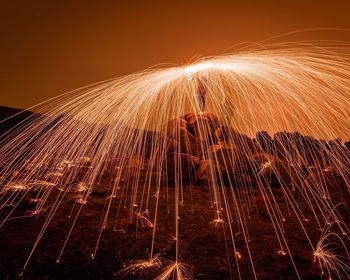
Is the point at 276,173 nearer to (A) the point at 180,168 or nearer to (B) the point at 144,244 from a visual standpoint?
(A) the point at 180,168

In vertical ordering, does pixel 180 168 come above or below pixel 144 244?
above

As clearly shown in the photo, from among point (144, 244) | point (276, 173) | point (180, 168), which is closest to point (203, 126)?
point (180, 168)

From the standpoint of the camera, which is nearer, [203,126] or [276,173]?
[276,173]

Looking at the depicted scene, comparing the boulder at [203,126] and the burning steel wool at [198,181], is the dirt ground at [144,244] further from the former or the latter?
the boulder at [203,126]

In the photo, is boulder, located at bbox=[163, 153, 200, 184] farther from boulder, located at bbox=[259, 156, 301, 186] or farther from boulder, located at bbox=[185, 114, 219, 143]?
boulder, located at bbox=[259, 156, 301, 186]

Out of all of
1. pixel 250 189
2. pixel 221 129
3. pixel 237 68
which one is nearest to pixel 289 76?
pixel 237 68

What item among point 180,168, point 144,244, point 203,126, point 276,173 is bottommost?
point 144,244

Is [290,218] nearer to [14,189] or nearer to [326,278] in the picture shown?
[326,278]

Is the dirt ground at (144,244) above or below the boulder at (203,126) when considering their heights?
below

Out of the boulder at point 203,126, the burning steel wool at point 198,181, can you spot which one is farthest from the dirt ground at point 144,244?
the boulder at point 203,126

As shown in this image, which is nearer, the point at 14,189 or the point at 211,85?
the point at 14,189

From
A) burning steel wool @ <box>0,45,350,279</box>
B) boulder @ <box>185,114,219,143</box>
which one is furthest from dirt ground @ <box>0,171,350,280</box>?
boulder @ <box>185,114,219,143</box>
